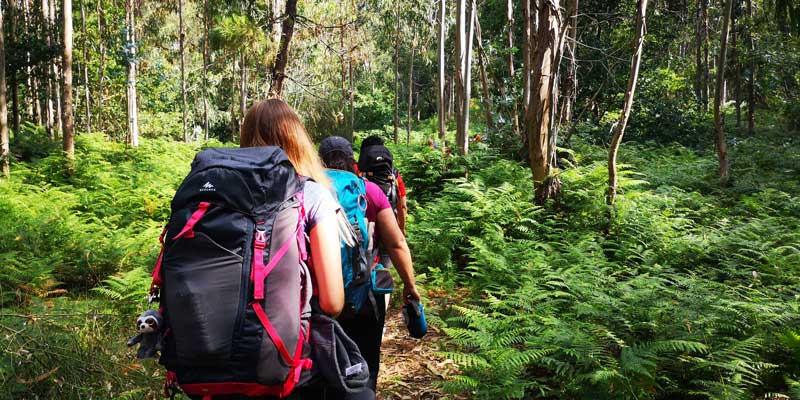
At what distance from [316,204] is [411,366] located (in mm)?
3314

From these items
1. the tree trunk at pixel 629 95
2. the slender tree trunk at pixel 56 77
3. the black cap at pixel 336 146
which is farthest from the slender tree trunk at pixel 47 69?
the black cap at pixel 336 146

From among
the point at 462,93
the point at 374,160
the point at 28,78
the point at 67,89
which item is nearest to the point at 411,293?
the point at 374,160

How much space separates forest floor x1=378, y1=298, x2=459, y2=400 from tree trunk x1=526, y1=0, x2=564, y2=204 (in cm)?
310

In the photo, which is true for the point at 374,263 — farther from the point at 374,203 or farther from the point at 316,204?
the point at 316,204

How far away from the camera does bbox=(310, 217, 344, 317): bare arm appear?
182 centimetres

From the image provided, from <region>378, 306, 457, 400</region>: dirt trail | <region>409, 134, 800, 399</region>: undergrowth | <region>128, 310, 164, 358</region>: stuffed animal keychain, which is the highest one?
<region>128, 310, 164, 358</region>: stuffed animal keychain

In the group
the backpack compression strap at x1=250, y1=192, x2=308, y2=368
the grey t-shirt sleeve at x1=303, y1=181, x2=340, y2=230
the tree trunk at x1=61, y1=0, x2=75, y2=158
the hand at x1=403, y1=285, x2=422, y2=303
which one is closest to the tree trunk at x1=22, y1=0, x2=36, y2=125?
the tree trunk at x1=61, y1=0, x2=75, y2=158

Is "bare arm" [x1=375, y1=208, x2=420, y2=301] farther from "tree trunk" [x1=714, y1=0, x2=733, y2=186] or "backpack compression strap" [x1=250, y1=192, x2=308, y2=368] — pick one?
"tree trunk" [x1=714, y1=0, x2=733, y2=186]

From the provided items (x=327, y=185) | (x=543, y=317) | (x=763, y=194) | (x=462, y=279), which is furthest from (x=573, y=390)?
(x=763, y=194)

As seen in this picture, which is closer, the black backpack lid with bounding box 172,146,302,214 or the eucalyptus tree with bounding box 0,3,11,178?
the black backpack lid with bounding box 172,146,302,214

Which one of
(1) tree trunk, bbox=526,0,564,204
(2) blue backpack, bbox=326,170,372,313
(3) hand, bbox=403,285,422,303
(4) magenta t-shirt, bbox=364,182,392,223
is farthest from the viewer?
(1) tree trunk, bbox=526,0,564,204

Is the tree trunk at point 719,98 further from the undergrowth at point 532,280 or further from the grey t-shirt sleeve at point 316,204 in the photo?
the grey t-shirt sleeve at point 316,204

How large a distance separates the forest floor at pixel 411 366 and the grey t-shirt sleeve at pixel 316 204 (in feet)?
7.57

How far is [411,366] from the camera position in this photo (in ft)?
15.7
